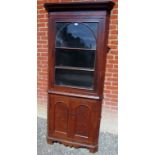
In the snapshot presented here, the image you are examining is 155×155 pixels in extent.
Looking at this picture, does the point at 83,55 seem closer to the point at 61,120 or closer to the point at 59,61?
the point at 59,61

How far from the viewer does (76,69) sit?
221cm

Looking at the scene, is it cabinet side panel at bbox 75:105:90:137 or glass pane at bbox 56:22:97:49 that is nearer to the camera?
glass pane at bbox 56:22:97:49

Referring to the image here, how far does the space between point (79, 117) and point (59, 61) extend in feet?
2.22

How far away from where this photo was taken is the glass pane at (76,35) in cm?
207

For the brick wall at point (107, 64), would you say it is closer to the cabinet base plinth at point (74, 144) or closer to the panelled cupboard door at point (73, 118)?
the panelled cupboard door at point (73, 118)

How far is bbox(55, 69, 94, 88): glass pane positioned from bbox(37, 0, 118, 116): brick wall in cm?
35

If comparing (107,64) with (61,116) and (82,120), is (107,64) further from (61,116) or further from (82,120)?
(61,116)

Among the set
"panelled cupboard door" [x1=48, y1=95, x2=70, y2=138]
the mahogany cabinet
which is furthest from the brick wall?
"panelled cupboard door" [x1=48, y1=95, x2=70, y2=138]

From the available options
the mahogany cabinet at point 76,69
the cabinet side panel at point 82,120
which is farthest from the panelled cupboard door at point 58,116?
the cabinet side panel at point 82,120

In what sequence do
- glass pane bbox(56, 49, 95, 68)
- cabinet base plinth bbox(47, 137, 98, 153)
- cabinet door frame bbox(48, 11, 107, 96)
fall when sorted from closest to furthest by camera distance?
1. cabinet door frame bbox(48, 11, 107, 96)
2. glass pane bbox(56, 49, 95, 68)
3. cabinet base plinth bbox(47, 137, 98, 153)

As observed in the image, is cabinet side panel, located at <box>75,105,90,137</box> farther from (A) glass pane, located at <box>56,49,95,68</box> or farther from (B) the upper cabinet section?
(A) glass pane, located at <box>56,49,95,68</box>

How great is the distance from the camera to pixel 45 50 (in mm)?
2721

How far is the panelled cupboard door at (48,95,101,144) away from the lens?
2.20 metres

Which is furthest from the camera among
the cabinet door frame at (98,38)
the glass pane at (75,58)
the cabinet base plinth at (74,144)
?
the cabinet base plinth at (74,144)
